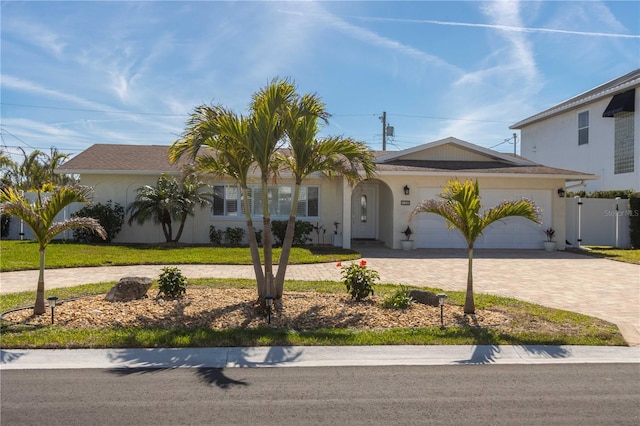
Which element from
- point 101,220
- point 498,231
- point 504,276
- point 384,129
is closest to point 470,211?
point 504,276

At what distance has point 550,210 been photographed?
19.1 meters

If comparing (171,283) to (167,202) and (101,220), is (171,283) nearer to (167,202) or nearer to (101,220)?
(167,202)

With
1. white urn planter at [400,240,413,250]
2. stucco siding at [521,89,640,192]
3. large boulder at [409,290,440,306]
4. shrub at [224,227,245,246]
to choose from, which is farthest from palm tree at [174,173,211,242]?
stucco siding at [521,89,640,192]

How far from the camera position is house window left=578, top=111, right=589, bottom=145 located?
1039 inches

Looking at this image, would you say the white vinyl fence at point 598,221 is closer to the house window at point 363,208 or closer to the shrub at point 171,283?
the house window at point 363,208

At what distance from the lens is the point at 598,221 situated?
71.6 ft

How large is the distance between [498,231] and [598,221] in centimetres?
590

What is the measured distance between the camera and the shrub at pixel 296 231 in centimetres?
1847

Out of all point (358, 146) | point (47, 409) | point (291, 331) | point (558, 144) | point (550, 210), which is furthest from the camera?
point (558, 144)

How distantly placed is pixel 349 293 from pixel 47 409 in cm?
578

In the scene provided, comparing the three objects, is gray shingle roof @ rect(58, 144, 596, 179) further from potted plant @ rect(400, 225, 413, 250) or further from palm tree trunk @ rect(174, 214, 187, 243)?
potted plant @ rect(400, 225, 413, 250)

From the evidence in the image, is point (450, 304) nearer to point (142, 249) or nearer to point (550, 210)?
point (142, 249)

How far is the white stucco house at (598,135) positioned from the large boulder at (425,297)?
61.2ft

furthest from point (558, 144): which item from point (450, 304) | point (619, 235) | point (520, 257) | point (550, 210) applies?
point (450, 304)
